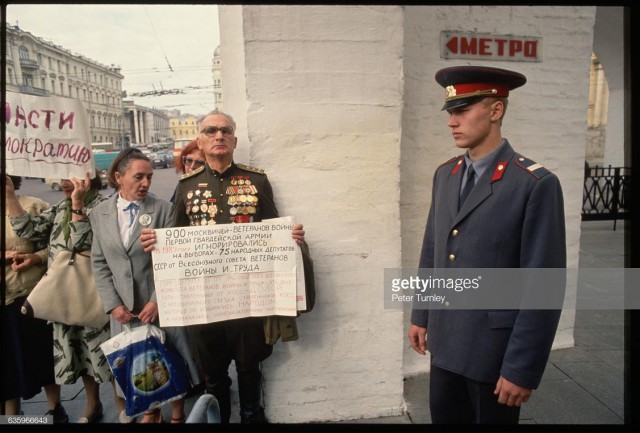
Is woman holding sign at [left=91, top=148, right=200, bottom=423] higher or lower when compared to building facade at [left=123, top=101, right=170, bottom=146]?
lower

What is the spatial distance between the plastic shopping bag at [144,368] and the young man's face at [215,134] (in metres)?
1.20

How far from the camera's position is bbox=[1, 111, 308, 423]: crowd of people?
95.3 inches

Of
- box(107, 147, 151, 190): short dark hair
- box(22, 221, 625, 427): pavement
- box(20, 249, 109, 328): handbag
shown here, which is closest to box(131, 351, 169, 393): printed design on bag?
box(20, 249, 109, 328): handbag

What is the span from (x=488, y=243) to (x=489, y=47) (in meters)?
2.07

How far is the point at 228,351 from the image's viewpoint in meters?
2.52

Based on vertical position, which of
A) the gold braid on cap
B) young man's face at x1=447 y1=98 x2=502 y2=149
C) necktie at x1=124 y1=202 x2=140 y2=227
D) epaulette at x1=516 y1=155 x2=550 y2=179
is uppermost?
the gold braid on cap

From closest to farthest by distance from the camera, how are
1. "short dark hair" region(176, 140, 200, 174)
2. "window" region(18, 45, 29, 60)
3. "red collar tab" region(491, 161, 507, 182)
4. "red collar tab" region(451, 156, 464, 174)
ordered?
"red collar tab" region(491, 161, 507, 182) → "red collar tab" region(451, 156, 464, 174) → "window" region(18, 45, 29, 60) → "short dark hair" region(176, 140, 200, 174)

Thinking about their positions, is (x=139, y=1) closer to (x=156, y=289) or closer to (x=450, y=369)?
(x=156, y=289)

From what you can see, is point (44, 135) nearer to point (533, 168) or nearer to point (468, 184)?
point (468, 184)


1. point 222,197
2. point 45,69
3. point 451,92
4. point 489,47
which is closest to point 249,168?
point 222,197

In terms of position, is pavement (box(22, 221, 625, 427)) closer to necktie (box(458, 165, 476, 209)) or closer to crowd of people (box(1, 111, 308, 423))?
crowd of people (box(1, 111, 308, 423))

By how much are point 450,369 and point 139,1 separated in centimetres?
266

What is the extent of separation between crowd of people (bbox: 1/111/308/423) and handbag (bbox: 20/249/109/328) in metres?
0.08

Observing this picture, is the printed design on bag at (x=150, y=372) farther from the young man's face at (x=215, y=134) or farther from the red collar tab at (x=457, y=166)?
the red collar tab at (x=457, y=166)
